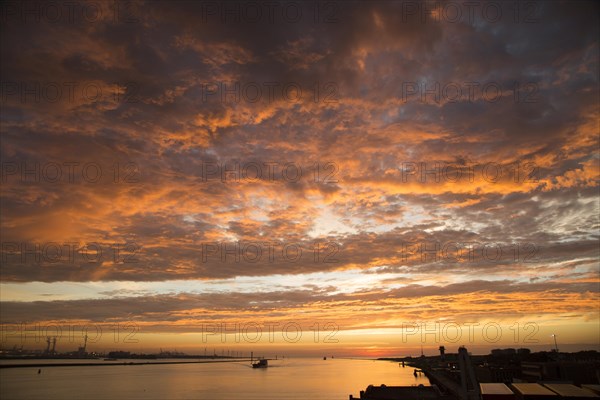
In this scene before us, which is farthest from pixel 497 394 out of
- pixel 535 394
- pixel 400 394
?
pixel 400 394

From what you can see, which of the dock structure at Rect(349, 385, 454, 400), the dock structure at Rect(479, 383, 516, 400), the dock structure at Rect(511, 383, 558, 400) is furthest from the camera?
the dock structure at Rect(349, 385, 454, 400)

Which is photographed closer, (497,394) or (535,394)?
(535,394)

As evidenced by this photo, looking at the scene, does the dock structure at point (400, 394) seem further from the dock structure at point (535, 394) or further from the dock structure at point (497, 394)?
the dock structure at point (535, 394)

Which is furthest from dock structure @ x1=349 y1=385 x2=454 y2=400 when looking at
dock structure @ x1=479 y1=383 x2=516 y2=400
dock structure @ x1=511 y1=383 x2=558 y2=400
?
dock structure @ x1=511 y1=383 x2=558 y2=400

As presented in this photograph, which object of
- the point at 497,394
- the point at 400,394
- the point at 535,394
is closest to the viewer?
the point at 535,394

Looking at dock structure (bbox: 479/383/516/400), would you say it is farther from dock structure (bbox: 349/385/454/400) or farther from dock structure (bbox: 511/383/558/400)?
dock structure (bbox: 349/385/454/400)

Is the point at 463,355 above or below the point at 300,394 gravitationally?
above

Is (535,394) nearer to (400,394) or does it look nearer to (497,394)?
(497,394)

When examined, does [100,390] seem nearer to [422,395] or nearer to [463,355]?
[422,395]

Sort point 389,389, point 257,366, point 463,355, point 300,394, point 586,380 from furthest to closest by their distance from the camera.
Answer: point 257,366 → point 300,394 → point 586,380 → point 389,389 → point 463,355

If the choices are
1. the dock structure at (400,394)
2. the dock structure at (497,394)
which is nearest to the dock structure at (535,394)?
the dock structure at (497,394)

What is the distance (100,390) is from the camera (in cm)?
8356

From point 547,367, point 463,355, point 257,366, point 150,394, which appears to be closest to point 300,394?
point 150,394

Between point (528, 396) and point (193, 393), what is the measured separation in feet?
219
